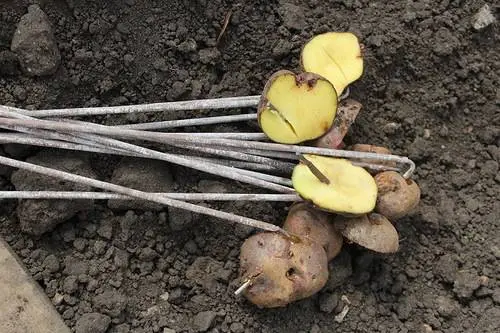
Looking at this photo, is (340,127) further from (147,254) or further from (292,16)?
(147,254)

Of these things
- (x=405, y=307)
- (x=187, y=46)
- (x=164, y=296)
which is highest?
(x=187, y=46)

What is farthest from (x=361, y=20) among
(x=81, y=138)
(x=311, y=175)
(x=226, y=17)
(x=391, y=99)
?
(x=81, y=138)

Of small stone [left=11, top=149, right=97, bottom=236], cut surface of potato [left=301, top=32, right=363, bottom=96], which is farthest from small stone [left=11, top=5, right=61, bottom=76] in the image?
cut surface of potato [left=301, top=32, right=363, bottom=96]

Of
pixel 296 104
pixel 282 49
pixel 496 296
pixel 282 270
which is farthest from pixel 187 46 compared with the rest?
pixel 496 296

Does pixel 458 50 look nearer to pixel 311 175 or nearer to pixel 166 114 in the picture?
pixel 311 175

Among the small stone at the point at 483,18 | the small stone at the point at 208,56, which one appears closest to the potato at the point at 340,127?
the small stone at the point at 208,56

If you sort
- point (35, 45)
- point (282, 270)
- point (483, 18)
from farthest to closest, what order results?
point (483, 18) < point (35, 45) < point (282, 270)
